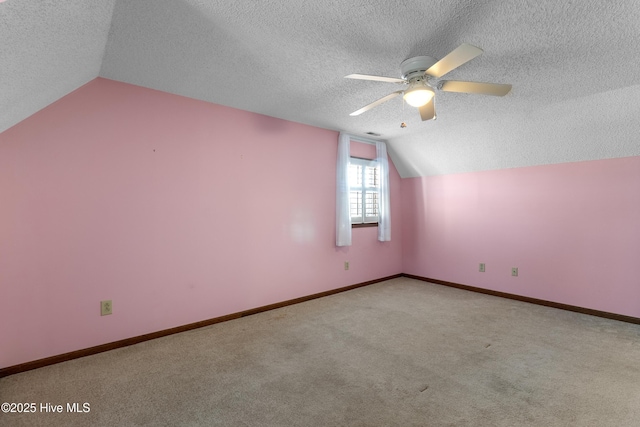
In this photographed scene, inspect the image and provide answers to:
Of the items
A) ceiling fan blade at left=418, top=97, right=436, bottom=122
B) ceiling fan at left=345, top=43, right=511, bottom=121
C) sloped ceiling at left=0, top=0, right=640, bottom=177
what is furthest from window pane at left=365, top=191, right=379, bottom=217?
ceiling fan at left=345, top=43, right=511, bottom=121

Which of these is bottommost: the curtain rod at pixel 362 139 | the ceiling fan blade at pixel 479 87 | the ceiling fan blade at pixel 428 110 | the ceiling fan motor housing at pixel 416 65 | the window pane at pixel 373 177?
the window pane at pixel 373 177

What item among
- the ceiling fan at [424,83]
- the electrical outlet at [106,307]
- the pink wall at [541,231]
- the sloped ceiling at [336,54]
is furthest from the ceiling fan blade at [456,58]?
the electrical outlet at [106,307]

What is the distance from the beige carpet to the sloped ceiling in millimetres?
1818

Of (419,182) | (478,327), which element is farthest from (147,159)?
(419,182)

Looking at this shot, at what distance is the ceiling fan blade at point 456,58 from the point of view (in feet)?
5.16

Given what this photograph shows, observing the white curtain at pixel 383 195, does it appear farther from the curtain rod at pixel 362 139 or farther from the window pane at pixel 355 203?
the window pane at pixel 355 203

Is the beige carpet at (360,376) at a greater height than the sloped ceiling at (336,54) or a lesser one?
lesser

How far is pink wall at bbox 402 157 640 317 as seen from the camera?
3.13 meters

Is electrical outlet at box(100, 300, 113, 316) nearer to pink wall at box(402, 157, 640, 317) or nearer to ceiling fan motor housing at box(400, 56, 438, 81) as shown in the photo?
ceiling fan motor housing at box(400, 56, 438, 81)

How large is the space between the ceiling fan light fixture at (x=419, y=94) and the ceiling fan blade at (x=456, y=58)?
3.6 inches

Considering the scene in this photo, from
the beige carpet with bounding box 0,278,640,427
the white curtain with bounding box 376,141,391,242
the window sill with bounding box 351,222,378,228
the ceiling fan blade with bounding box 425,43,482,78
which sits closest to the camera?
the ceiling fan blade with bounding box 425,43,482,78

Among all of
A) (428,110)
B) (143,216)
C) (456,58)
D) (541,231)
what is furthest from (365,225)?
(456,58)

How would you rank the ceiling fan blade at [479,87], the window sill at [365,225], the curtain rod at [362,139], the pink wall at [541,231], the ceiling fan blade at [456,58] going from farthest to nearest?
the window sill at [365,225] → the curtain rod at [362,139] → the pink wall at [541,231] → the ceiling fan blade at [479,87] → the ceiling fan blade at [456,58]

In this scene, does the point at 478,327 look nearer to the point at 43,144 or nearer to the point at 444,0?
the point at 444,0
